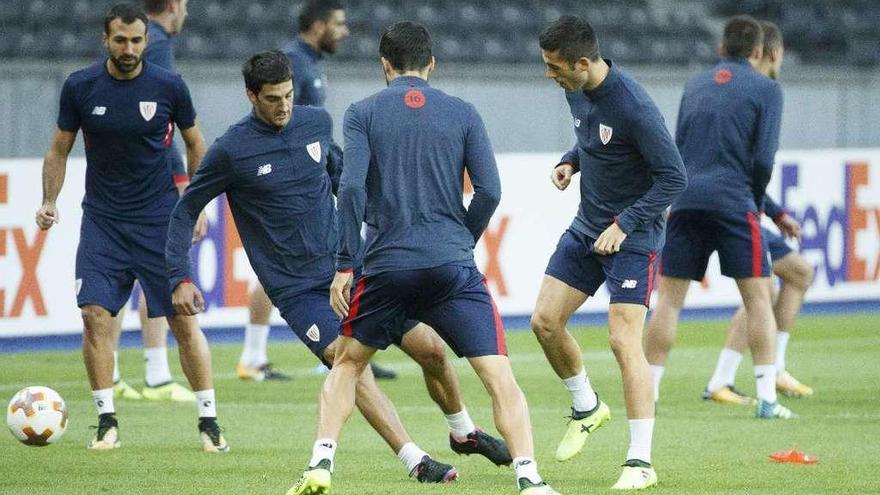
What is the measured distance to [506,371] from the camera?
A: 675 centimetres

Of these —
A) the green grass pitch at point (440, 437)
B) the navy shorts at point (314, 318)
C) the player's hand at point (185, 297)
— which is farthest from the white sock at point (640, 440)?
the player's hand at point (185, 297)

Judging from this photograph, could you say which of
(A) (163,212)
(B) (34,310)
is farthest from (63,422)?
(B) (34,310)

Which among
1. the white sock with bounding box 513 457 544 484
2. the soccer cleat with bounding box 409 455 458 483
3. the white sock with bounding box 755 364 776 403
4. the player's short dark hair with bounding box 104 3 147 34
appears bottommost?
the white sock with bounding box 755 364 776 403

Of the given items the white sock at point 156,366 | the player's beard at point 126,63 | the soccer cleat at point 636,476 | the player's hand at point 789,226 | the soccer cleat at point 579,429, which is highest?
the player's beard at point 126,63

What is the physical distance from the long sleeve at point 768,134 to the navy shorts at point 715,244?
11.7 inches

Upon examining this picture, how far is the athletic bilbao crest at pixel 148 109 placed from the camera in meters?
8.98

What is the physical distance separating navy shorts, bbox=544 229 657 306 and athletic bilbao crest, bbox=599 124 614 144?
0.51 metres

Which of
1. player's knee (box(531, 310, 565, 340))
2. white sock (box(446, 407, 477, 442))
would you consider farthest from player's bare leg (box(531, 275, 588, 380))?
white sock (box(446, 407, 477, 442))

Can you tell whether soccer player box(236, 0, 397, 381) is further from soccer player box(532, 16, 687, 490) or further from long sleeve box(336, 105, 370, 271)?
long sleeve box(336, 105, 370, 271)

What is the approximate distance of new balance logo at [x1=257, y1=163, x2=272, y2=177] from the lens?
7723mm

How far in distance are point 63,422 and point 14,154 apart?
808 centimetres

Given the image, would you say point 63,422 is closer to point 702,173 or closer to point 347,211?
point 347,211

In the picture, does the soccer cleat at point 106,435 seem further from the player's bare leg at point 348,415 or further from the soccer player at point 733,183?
the soccer player at point 733,183

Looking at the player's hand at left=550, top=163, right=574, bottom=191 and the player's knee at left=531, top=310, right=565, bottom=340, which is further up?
the player's hand at left=550, top=163, right=574, bottom=191
